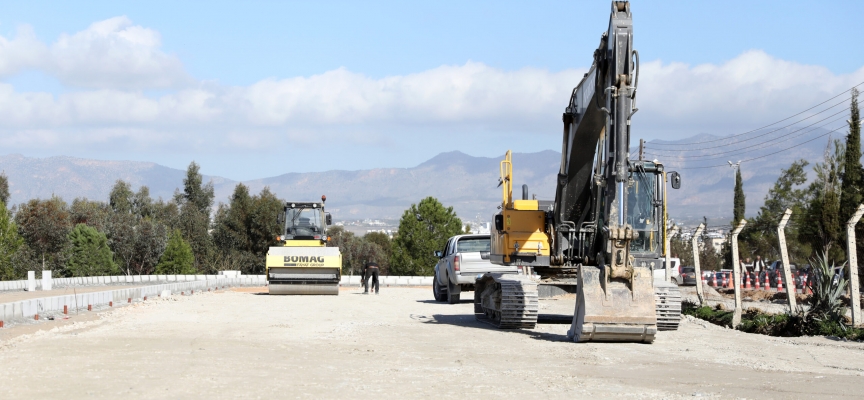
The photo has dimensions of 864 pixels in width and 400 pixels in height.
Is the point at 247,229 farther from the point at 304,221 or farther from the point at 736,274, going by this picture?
the point at 736,274

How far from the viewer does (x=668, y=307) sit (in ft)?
58.4

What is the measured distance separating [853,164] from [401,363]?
162 ft

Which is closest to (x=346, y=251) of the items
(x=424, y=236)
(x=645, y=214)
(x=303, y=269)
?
(x=424, y=236)

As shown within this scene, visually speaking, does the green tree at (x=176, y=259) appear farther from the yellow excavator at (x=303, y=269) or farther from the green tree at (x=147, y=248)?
the yellow excavator at (x=303, y=269)

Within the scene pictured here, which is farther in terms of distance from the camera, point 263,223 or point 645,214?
point 263,223

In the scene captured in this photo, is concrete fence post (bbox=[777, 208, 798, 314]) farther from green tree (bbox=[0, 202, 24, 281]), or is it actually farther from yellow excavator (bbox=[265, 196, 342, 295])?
green tree (bbox=[0, 202, 24, 281])

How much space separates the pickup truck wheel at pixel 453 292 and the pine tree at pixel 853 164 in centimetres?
3291

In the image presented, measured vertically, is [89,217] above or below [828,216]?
above

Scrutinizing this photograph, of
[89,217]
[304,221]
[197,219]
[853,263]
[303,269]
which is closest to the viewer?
[853,263]

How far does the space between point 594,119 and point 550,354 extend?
4824 mm

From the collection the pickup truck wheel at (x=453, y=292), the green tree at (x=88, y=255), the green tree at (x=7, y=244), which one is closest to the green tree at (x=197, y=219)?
the green tree at (x=88, y=255)

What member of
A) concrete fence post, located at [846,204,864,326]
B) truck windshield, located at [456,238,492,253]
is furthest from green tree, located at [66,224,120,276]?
concrete fence post, located at [846,204,864,326]

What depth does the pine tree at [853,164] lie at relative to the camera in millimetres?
53969

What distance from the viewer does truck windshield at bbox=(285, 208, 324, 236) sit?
3659cm
